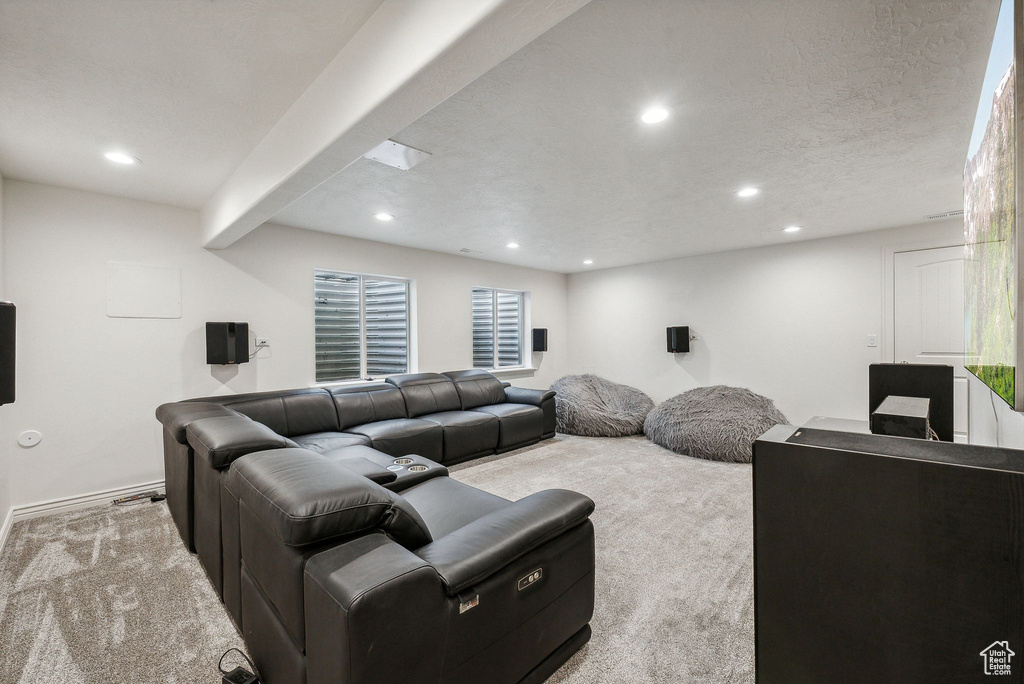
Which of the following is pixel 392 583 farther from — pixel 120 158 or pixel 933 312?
pixel 933 312

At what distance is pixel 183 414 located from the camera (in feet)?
8.13

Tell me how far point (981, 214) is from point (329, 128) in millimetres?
2321

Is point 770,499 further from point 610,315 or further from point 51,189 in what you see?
point 610,315

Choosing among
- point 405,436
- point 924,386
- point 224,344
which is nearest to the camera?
point 924,386

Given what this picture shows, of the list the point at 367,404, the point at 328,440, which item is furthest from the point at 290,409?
the point at 367,404

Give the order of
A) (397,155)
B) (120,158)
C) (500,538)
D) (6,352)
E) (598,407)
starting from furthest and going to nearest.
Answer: (598,407) → (120,158) → (397,155) → (6,352) → (500,538)

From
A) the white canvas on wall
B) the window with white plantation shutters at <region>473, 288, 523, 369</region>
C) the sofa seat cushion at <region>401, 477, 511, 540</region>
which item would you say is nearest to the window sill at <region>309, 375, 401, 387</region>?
the white canvas on wall

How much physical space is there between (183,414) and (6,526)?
156 cm

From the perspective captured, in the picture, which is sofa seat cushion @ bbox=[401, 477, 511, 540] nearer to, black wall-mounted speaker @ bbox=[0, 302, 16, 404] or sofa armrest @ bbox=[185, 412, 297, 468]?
sofa armrest @ bbox=[185, 412, 297, 468]

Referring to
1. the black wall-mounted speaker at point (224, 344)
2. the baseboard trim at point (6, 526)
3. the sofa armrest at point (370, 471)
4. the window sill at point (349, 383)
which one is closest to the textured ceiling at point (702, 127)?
the black wall-mounted speaker at point (224, 344)

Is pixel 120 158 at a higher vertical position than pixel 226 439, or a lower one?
higher

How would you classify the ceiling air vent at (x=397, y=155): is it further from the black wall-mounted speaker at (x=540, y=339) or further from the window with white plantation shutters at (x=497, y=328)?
the black wall-mounted speaker at (x=540, y=339)

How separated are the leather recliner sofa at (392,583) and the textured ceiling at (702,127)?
1.74m

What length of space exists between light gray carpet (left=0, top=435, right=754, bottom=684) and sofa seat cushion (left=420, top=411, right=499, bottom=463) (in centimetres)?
90
